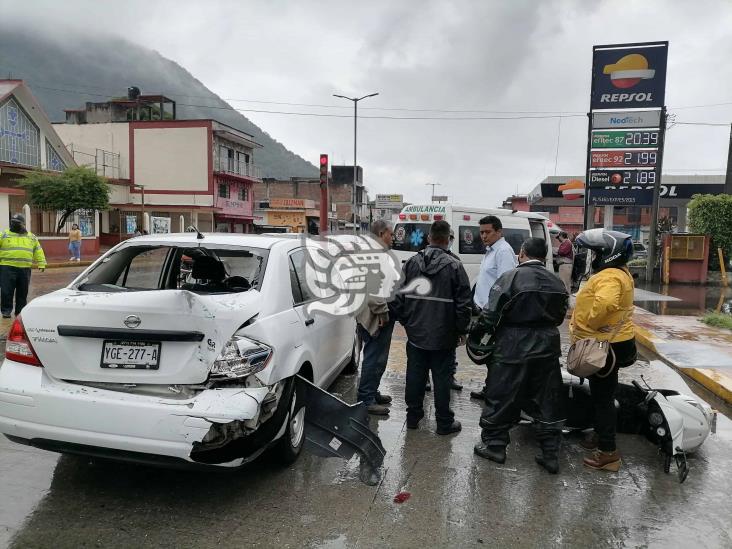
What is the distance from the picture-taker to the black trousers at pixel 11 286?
26.8ft

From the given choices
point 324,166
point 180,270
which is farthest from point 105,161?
point 180,270

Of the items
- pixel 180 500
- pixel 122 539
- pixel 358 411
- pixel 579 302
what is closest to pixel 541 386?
pixel 579 302

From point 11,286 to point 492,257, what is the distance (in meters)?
7.26

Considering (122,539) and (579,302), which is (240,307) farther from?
(579,302)

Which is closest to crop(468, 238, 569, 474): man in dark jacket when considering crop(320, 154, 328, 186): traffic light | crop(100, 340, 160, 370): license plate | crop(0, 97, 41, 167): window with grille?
crop(100, 340, 160, 370): license plate

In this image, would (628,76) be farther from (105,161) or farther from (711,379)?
(105,161)

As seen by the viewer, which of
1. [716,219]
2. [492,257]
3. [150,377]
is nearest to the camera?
[150,377]

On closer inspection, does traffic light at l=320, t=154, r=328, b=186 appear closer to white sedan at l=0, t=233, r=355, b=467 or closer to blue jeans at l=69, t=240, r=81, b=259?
blue jeans at l=69, t=240, r=81, b=259

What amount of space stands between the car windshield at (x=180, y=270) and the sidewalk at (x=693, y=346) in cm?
492

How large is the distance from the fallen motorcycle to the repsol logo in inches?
587

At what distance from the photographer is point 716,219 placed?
16.5 meters

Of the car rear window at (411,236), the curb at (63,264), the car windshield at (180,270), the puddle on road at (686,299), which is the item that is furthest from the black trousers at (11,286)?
the curb at (63,264)

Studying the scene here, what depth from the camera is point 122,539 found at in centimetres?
279

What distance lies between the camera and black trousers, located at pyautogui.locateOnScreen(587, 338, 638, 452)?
375 cm
